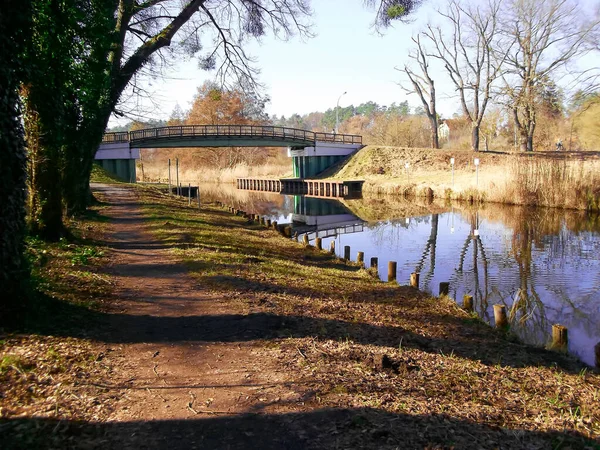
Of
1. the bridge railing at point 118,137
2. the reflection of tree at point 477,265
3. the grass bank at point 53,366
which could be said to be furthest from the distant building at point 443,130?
the grass bank at point 53,366

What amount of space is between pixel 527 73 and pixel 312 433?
46.3 metres

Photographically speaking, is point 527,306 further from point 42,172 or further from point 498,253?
point 42,172

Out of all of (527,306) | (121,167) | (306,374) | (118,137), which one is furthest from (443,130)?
(306,374)

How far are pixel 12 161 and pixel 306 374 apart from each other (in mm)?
3733

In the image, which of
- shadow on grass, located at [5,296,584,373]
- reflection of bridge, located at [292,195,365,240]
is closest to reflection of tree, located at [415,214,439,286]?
reflection of bridge, located at [292,195,365,240]

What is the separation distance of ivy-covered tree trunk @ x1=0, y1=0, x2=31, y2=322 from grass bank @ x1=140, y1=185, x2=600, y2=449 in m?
2.79

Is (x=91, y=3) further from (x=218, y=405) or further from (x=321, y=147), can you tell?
(x=321, y=147)

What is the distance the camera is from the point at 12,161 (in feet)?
17.3

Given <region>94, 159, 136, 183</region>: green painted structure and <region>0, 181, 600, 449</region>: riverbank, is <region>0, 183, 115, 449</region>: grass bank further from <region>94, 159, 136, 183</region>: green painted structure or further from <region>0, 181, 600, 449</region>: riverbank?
<region>94, 159, 136, 183</region>: green painted structure

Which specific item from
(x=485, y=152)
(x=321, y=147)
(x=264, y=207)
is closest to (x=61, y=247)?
(x=264, y=207)

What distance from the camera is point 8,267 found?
5227mm

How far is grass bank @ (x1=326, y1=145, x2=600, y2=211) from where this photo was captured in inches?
953

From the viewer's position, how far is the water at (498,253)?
33.5 ft

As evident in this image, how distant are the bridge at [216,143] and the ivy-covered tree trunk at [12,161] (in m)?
42.0
